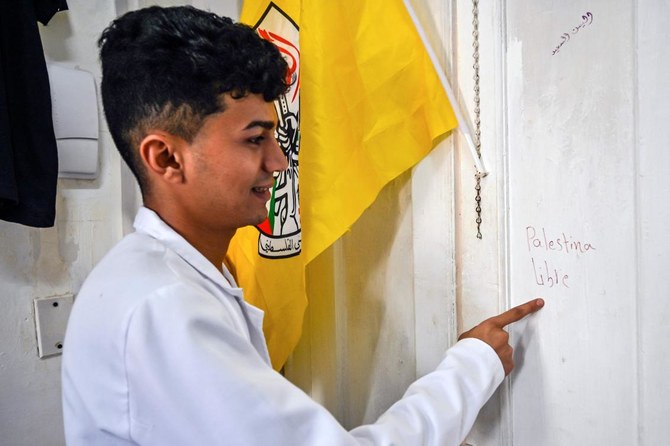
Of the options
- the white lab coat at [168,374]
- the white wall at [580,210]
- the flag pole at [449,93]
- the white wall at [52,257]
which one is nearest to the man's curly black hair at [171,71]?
the white lab coat at [168,374]

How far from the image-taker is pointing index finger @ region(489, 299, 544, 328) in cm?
86

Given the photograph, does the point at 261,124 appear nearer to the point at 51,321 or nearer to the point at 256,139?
Answer: the point at 256,139

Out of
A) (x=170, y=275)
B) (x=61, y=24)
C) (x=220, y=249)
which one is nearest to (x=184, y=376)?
(x=170, y=275)

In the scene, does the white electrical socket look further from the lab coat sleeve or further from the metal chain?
the metal chain

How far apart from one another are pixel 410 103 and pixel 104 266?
585 millimetres

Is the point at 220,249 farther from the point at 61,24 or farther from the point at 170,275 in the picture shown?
the point at 61,24

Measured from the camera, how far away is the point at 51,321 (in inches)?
48.3

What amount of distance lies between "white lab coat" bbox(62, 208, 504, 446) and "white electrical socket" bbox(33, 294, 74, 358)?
609 mm

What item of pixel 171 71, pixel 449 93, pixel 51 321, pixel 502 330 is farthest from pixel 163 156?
pixel 51 321

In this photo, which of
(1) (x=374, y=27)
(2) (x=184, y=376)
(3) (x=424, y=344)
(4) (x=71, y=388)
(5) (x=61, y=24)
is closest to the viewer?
(2) (x=184, y=376)

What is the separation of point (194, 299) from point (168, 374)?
9 centimetres

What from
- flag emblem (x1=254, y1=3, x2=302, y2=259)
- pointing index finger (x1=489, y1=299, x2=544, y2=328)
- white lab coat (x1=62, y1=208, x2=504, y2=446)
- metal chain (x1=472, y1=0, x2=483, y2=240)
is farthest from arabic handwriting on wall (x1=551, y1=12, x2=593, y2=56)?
white lab coat (x1=62, y1=208, x2=504, y2=446)

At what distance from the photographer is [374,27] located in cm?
94

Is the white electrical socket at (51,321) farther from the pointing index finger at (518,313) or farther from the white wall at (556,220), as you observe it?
the pointing index finger at (518,313)
